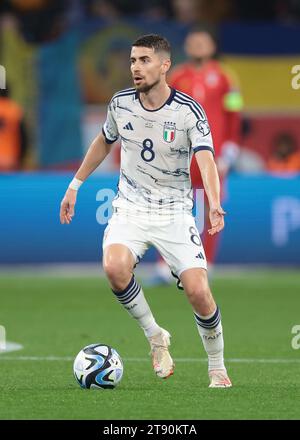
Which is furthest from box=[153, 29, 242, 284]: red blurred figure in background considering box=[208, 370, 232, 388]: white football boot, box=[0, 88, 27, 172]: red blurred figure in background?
box=[208, 370, 232, 388]: white football boot

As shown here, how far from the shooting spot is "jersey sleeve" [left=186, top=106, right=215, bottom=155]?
8109mm

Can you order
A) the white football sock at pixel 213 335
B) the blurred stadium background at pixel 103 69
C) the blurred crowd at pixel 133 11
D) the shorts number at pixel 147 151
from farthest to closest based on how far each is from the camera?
the blurred crowd at pixel 133 11
the blurred stadium background at pixel 103 69
the shorts number at pixel 147 151
the white football sock at pixel 213 335

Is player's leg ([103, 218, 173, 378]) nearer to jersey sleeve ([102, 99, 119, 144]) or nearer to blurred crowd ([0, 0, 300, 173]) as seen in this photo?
jersey sleeve ([102, 99, 119, 144])

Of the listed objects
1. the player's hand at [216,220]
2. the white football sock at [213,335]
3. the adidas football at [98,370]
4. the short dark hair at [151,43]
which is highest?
the short dark hair at [151,43]

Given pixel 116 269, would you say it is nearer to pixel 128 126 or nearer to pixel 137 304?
pixel 137 304

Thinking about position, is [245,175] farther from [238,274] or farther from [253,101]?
[253,101]

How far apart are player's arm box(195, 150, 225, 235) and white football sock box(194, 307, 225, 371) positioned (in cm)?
61

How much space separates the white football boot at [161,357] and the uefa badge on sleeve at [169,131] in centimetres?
124

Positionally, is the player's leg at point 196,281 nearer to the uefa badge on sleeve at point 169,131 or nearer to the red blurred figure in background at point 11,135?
the uefa badge on sleeve at point 169,131

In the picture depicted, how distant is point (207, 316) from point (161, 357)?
53cm

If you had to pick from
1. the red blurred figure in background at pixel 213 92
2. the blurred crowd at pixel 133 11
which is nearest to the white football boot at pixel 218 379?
the red blurred figure in background at pixel 213 92

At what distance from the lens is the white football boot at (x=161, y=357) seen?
8.32 meters

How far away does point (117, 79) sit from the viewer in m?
19.1

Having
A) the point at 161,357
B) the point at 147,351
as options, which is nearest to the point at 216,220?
the point at 161,357
